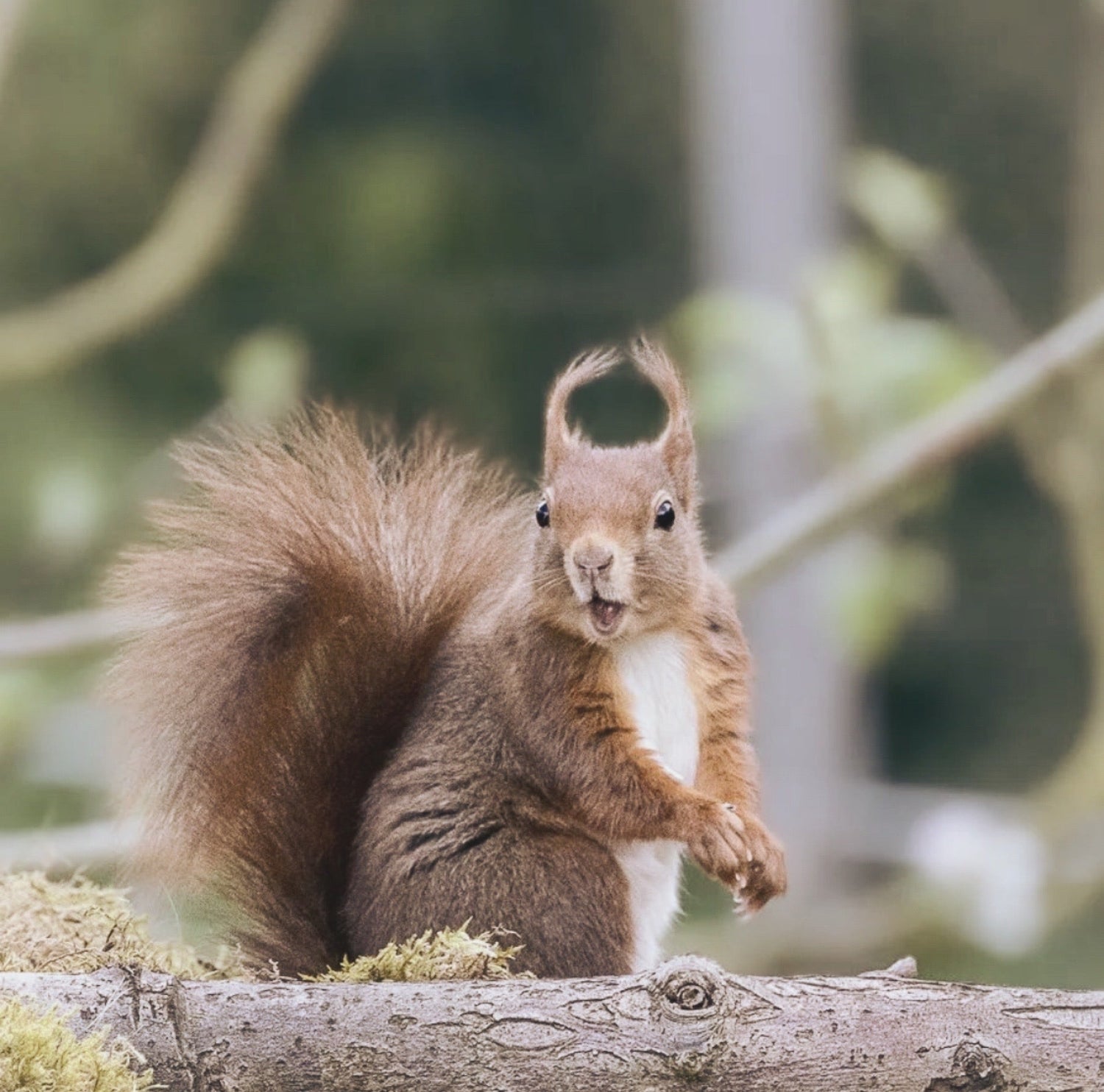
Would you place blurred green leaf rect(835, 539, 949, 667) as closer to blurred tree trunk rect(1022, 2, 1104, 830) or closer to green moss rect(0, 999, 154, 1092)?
blurred tree trunk rect(1022, 2, 1104, 830)

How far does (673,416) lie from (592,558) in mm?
189

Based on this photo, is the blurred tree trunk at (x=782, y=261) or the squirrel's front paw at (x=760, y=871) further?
the blurred tree trunk at (x=782, y=261)

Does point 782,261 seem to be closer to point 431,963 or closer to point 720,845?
point 720,845

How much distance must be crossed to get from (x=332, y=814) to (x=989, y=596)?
275cm

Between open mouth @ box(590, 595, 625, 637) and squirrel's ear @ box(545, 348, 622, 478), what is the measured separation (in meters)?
0.12

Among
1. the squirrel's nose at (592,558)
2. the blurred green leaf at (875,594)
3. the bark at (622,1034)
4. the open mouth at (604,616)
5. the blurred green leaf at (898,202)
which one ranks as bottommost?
the bark at (622,1034)

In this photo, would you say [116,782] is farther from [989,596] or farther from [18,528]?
[989,596]

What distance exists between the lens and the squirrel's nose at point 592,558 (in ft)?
4.31

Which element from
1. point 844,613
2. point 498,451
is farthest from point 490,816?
point 498,451

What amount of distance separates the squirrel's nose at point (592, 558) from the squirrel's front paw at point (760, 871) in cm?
22

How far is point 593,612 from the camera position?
1347mm

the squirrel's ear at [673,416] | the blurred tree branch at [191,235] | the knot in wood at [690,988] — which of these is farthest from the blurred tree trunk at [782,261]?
the knot in wood at [690,988]

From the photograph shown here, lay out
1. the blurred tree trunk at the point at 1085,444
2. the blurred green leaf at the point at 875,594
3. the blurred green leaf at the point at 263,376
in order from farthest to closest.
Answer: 1. the blurred tree trunk at the point at 1085,444
2. the blurred green leaf at the point at 875,594
3. the blurred green leaf at the point at 263,376

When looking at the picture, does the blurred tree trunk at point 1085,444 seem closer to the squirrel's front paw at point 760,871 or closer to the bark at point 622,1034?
the squirrel's front paw at point 760,871
